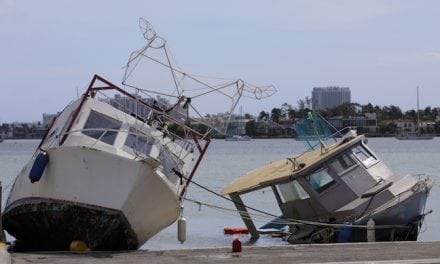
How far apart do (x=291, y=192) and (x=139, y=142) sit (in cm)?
687

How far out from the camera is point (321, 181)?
79.8 feet

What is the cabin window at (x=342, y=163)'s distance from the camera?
24328 mm

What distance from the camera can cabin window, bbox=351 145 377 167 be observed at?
25.1 m

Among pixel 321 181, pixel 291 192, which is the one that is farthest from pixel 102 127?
pixel 291 192

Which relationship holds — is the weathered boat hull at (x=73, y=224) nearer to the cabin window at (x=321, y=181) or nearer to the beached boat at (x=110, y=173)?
the beached boat at (x=110, y=173)

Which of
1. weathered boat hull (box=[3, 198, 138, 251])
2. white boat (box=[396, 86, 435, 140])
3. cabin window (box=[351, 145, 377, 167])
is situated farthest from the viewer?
white boat (box=[396, 86, 435, 140])

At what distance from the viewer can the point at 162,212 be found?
19734 millimetres

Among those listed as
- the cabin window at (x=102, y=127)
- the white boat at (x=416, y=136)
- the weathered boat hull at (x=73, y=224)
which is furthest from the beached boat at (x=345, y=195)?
the white boat at (x=416, y=136)

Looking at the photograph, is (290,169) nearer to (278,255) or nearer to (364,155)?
(364,155)

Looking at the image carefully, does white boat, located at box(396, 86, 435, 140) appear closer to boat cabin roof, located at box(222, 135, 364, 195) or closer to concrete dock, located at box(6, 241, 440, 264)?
boat cabin roof, located at box(222, 135, 364, 195)

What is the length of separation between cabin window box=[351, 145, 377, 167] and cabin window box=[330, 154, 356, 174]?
1.25 feet

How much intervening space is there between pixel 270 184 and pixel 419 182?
13.7 feet

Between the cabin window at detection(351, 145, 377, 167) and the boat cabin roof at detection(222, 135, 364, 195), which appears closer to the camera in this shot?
the boat cabin roof at detection(222, 135, 364, 195)

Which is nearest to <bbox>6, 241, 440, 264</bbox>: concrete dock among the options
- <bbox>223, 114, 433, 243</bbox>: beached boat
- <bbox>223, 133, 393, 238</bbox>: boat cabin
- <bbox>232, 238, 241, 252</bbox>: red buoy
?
<bbox>232, 238, 241, 252</bbox>: red buoy
